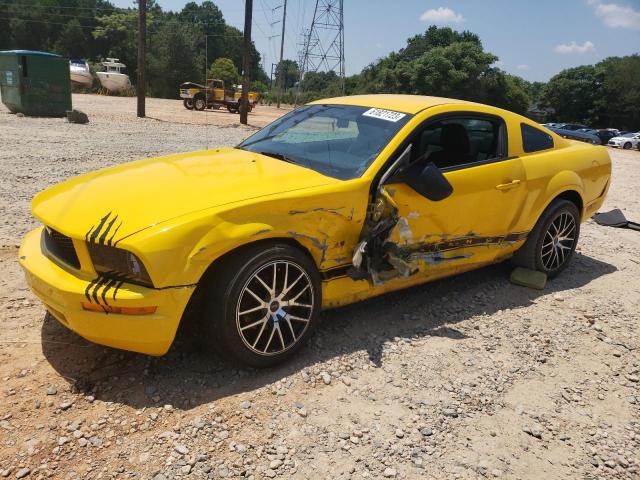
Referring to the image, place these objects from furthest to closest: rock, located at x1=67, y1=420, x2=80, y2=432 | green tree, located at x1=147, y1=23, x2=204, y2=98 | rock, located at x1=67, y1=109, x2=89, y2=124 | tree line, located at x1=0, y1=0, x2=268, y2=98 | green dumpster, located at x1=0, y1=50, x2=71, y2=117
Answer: tree line, located at x1=0, y1=0, x2=268, y2=98, green tree, located at x1=147, y1=23, x2=204, y2=98, green dumpster, located at x1=0, y1=50, x2=71, y2=117, rock, located at x1=67, y1=109, x2=89, y2=124, rock, located at x1=67, y1=420, x2=80, y2=432

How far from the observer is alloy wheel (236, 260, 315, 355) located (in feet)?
9.58

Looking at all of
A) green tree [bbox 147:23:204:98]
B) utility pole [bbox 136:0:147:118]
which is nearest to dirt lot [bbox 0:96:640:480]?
utility pole [bbox 136:0:147:118]

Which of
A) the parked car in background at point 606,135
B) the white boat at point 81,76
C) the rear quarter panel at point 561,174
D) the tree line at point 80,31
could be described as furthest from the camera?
the tree line at point 80,31

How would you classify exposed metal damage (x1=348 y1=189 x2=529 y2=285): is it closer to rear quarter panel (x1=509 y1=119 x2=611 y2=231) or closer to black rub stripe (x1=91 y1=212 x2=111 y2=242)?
rear quarter panel (x1=509 y1=119 x2=611 y2=231)

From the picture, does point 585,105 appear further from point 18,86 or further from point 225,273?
point 225,273

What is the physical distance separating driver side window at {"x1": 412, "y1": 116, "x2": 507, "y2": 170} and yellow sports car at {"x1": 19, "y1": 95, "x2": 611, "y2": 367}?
0.5 inches

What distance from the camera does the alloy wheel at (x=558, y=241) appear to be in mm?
4754

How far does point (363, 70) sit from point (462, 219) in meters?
51.3

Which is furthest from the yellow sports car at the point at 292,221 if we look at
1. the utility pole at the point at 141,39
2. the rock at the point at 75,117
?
the utility pole at the point at 141,39

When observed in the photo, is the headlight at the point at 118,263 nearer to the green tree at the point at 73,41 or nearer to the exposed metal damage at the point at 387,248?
the exposed metal damage at the point at 387,248

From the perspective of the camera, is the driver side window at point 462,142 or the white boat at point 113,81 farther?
the white boat at point 113,81

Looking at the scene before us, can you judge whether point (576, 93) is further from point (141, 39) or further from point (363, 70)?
point (141, 39)

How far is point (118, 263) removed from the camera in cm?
265

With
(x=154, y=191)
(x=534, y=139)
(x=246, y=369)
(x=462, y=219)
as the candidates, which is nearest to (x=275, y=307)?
(x=246, y=369)
